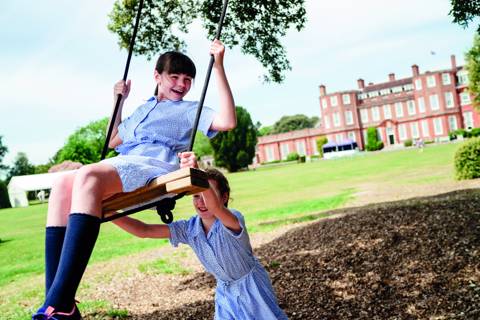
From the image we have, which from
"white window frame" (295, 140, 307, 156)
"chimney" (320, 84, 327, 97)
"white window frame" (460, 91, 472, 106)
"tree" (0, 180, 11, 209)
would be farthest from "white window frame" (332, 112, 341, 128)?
"tree" (0, 180, 11, 209)

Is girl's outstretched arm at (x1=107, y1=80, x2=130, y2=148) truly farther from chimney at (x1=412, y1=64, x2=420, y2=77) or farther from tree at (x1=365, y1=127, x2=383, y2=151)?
chimney at (x1=412, y1=64, x2=420, y2=77)

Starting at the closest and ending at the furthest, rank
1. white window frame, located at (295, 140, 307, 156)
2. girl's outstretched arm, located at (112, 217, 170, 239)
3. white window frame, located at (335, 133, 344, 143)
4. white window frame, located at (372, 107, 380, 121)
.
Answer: girl's outstretched arm, located at (112, 217, 170, 239), white window frame, located at (372, 107, 380, 121), white window frame, located at (335, 133, 344, 143), white window frame, located at (295, 140, 307, 156)

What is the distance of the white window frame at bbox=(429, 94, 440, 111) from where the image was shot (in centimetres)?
6912

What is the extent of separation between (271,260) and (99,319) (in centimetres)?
277

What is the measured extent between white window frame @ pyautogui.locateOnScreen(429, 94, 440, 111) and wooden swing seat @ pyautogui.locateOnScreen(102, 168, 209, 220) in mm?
71820

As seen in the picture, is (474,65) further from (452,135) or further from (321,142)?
(321,142)

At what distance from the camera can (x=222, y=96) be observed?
112 inches

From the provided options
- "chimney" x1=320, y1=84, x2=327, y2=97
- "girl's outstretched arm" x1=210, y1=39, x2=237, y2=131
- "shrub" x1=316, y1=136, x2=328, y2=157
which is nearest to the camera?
"girl's outstretched arm" x1=210, y1=39, x2=237, y2=131

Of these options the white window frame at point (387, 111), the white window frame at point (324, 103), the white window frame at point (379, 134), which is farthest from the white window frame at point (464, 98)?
the white window frame at point (324, 103)

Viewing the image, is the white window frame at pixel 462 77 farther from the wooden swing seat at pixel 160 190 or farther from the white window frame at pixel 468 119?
the wooden swing seat at pixel 160 190

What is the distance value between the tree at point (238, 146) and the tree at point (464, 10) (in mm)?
50154

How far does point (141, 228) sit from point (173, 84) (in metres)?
Result: 0.94

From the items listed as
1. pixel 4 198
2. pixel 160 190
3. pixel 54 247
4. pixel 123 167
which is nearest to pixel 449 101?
pixel 4 198

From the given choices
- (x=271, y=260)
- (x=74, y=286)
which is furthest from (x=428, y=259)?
(x=74, y=286)
